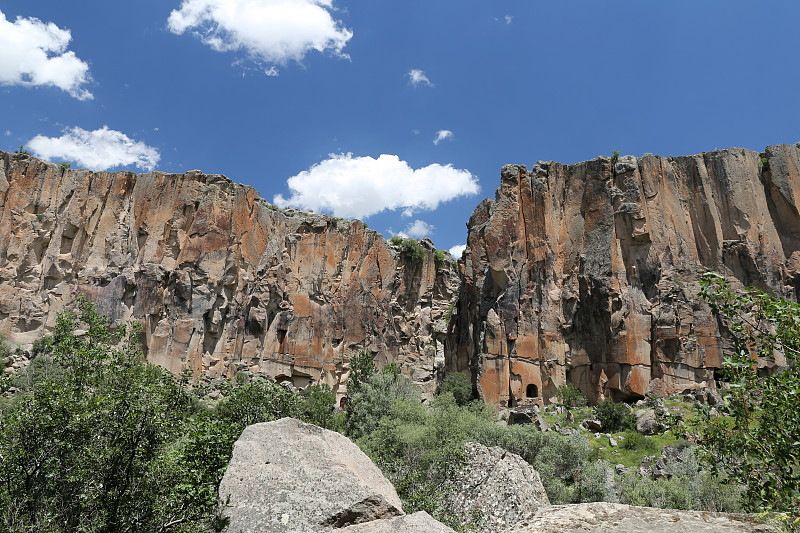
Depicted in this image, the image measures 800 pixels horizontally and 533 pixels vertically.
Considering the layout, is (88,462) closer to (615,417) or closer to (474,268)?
(615,417)

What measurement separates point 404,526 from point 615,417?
31.3 m

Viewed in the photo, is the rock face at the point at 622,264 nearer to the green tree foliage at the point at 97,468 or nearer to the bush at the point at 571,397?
the bush at the point at 571,397

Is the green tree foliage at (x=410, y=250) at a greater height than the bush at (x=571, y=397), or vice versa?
the green tree foliage at (x=410, y=250)

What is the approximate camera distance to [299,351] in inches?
2189

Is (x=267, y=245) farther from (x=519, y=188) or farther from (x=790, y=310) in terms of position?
(x=790, y=310)

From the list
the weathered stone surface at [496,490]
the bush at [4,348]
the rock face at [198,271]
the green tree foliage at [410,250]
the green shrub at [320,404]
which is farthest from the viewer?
the green tree foliage at [410,250]

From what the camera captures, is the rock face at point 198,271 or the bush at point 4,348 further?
the rock face at point 198,271

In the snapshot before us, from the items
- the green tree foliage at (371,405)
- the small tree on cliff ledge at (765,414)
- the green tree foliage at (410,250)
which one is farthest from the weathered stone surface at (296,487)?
the green tree foliage at (410,250)

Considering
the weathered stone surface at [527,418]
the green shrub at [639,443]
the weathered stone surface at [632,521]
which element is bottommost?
the green shrub at [639,443]

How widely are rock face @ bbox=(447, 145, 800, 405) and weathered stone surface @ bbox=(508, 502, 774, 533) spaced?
34.8 metres

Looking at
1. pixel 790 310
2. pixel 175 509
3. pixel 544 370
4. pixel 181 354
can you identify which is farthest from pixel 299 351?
pixel 790 310

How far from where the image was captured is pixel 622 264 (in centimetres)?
4250

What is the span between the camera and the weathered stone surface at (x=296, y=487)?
7750 millimetres

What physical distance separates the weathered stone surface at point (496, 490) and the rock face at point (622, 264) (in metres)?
26.1
